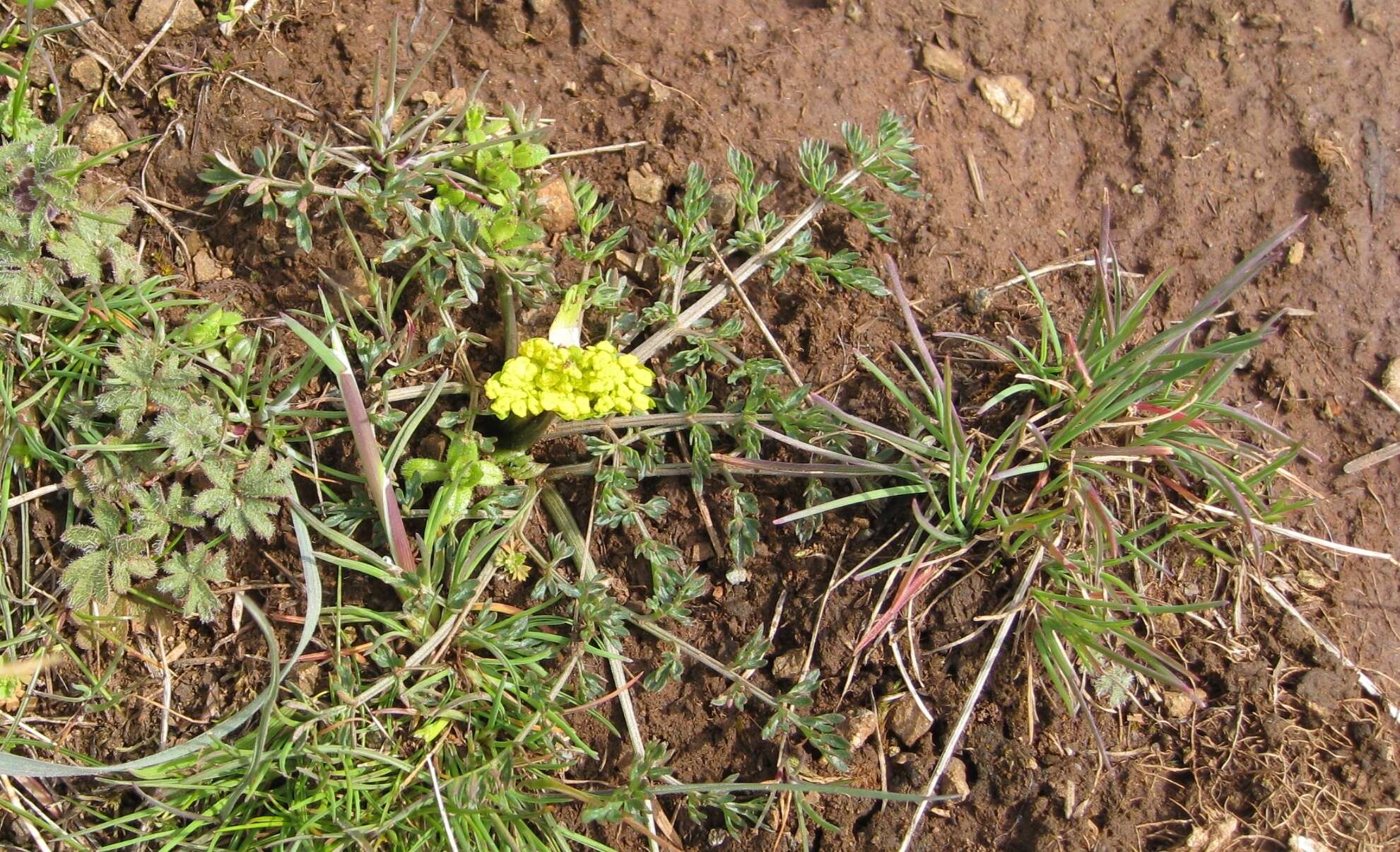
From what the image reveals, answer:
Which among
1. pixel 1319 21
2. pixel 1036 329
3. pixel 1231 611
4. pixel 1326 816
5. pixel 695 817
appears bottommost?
pixel 695 817

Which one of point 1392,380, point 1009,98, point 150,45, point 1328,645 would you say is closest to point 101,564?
point 150,45

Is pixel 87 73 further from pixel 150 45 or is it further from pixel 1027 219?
pixel 1027 219

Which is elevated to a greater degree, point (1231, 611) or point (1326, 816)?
point (1231, 611)

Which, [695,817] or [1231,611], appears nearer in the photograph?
[695,817]

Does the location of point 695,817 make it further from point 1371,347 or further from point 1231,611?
point 1371,347

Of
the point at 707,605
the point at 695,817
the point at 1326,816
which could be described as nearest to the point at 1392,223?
the point at 1326,816

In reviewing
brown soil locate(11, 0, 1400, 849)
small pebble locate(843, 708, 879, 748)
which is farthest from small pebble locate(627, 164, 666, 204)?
small pebble locate(843, 708, 879, 748)
